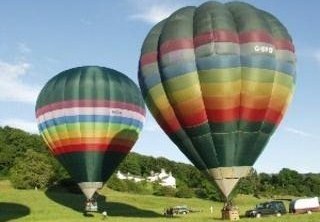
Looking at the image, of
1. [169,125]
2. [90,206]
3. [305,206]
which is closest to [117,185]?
[90,206]

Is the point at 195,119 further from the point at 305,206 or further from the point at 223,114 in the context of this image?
the point at 305,206

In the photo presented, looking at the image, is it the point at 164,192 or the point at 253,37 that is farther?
the point at 164,192

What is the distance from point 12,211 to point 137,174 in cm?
8532

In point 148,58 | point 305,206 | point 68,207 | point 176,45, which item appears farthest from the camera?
point 68,207

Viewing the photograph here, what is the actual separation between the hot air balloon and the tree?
3891cm

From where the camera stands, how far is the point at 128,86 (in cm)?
5966

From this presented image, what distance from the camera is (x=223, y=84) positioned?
37906 mm

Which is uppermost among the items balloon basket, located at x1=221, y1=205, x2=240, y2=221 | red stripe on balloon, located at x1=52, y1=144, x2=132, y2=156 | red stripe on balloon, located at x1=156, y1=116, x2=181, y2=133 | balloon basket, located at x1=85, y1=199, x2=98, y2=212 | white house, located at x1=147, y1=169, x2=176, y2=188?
white house, located at x1=147, y1=169, x2=176, y2=188

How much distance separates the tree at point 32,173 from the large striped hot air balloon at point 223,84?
2310 inches

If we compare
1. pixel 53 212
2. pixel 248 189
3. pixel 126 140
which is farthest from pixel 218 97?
pixel 248 189

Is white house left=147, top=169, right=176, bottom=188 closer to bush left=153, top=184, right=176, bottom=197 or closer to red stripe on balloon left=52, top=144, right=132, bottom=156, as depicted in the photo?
bush left=153, top=184, right=176, bottom=197

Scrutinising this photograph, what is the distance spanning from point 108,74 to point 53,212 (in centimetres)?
1710

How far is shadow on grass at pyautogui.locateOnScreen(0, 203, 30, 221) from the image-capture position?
195 ft

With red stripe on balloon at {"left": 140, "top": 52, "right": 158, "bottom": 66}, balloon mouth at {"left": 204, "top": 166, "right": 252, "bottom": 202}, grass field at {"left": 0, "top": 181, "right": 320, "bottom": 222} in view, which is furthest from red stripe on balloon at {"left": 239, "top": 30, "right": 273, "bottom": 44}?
grass field at {"left": 0, "top": 181, "right": 320, "bottom": 222}
